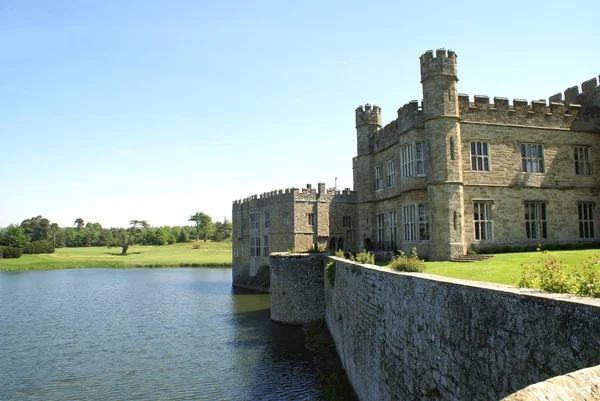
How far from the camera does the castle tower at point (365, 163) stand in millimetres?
34594

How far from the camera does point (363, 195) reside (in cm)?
3488

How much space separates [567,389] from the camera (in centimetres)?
325

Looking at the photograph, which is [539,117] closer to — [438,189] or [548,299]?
[438,189]

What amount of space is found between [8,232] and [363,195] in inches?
4581

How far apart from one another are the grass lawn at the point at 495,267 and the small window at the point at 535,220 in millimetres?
3523

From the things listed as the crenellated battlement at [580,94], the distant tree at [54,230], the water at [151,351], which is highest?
the crenellated battlement at [580,94]

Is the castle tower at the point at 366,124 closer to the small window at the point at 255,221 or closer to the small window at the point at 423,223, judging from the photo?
the small window at the point at 423,223

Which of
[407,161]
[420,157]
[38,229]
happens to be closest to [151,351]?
[407,161]

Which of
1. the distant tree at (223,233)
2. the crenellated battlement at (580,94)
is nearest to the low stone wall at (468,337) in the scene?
the crenellated battlement at (580,94)

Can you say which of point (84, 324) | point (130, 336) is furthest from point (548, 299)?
point (84, 324)

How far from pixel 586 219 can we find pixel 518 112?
7.87 m

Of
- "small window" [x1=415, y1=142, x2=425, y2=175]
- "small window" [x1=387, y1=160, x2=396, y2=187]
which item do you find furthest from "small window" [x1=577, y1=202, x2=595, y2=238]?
"small window" [x1=387, y1=160, x2=396, y2=187]

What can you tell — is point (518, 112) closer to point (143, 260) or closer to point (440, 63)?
point (440, 63)

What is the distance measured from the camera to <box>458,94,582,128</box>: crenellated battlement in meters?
26.0
